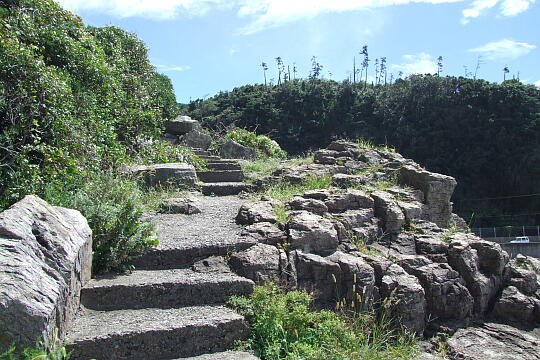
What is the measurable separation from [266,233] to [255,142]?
767 centimetres

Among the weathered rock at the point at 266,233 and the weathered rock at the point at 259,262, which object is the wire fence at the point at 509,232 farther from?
the weathered rock at the point at 259,262

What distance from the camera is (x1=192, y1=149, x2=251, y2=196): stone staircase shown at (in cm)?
739

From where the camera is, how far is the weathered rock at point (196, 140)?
1141 cm

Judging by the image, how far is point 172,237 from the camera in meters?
4.74

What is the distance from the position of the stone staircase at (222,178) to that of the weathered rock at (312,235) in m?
2.64

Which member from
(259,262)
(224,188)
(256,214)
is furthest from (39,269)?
(224,188)

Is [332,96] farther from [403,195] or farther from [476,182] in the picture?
[403,195]

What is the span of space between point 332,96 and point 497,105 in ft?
39.8

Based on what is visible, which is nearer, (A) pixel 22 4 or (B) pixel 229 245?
(B) pixel 229 245

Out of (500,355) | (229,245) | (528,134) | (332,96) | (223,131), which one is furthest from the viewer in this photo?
(332,96)

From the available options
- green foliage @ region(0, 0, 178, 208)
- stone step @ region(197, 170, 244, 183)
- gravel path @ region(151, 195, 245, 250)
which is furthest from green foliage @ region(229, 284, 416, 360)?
stone step @ region(197, 170, 244, 183)

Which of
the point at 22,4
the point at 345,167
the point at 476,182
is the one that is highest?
the point at 22,4

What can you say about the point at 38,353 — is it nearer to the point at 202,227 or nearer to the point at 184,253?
the point at 184,253

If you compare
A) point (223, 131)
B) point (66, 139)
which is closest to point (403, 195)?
point (66, 139)
